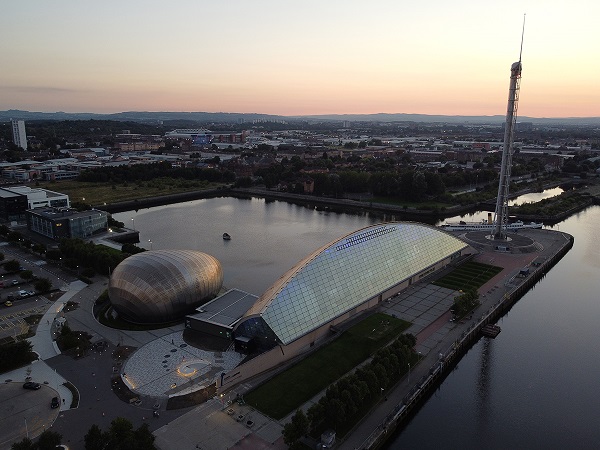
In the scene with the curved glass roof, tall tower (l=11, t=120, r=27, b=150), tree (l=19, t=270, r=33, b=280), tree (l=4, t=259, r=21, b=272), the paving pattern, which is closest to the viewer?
the paving pattern

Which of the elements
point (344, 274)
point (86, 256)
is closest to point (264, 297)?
point (344, 274)

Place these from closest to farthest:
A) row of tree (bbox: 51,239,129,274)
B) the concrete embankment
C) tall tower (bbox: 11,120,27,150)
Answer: row of tree (bbox: 51,239,129,274) < the concrete embankment < tall tower (bbox: 11,120,27,150)

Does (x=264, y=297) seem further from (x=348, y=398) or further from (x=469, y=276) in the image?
(x=469, y=276)

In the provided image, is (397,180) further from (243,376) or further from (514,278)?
(243,376)

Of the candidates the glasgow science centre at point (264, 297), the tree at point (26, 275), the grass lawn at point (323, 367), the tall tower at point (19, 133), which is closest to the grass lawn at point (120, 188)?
the tree at point (26, 275)

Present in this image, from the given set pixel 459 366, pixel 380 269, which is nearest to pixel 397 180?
pixel 380 269

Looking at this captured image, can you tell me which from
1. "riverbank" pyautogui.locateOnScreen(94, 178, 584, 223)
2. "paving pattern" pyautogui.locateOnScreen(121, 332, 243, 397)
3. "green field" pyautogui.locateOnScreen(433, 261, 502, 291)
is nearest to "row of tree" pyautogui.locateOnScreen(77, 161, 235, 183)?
"riverbank" pyautogui.locateOnScreen(94, 178, 584, 223)

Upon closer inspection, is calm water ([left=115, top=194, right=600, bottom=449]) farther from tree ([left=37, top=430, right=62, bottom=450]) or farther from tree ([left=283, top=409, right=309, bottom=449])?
tree ([left=37, top=430, right=62, bottom=450])
